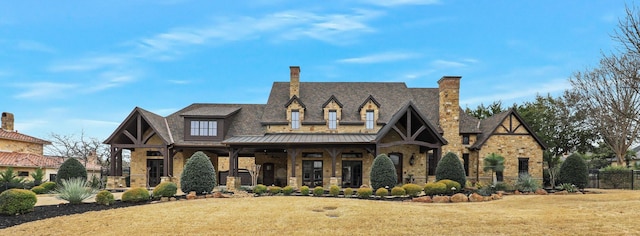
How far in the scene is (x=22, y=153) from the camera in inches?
1508

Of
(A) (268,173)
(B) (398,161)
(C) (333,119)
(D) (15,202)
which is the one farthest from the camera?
(A) (268,173)

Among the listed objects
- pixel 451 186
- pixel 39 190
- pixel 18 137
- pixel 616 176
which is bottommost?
pixel 39 190

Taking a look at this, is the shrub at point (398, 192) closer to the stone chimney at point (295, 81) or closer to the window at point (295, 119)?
the window at point (295, 119)

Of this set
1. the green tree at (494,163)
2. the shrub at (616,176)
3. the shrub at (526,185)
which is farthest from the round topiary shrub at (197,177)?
the shrub at (616,176)

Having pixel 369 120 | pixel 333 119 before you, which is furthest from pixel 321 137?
pixel 369 120

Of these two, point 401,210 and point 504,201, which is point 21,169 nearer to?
point 401,210

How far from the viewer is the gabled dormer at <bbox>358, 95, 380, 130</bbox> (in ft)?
99.6

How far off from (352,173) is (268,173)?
6213mm

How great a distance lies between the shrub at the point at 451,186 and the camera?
69.3 feet

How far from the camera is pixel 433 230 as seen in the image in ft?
39.4

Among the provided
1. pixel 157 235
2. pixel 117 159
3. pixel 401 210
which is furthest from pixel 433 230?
pixel 117 159

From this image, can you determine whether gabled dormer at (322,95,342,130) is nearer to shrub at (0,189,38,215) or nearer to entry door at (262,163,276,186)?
entry door at (262,163,276,186)

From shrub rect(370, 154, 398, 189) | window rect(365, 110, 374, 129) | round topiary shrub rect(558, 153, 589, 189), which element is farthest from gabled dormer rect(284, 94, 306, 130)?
round topiary shrub rect(558, 153, 589, 189)

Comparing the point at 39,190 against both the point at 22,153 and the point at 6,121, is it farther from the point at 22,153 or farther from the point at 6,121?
the point at 6,121
